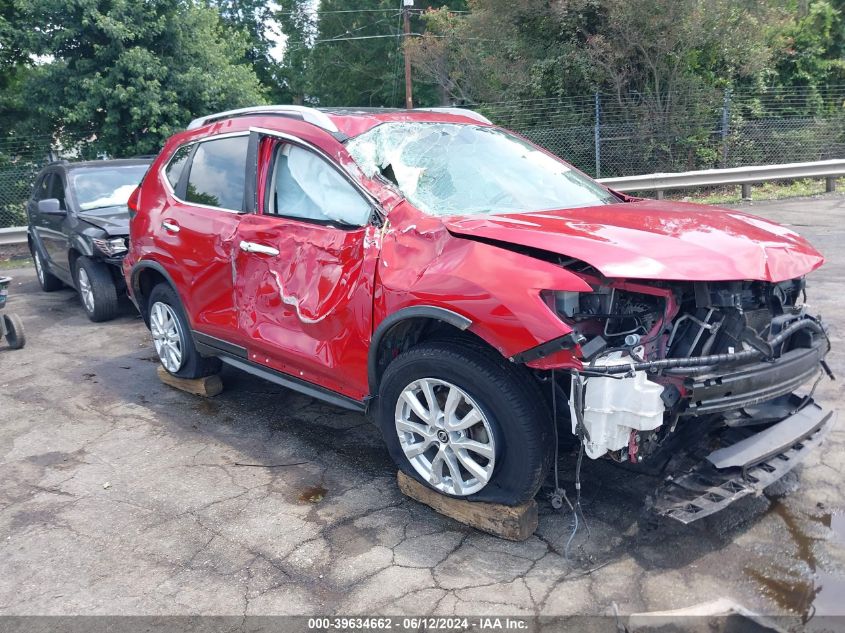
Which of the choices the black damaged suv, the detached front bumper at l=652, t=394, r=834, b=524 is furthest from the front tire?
the black damaged suv

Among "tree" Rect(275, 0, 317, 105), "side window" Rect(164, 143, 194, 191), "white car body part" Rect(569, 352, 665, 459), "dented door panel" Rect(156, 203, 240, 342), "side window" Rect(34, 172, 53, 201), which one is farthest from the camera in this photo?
"tree" Rect(275, 0, 317, 105)

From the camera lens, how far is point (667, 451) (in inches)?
133

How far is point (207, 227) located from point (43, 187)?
6.02 meters

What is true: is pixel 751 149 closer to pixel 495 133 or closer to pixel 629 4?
pixel 629 4

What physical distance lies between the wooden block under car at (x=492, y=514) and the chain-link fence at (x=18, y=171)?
14.2 metres

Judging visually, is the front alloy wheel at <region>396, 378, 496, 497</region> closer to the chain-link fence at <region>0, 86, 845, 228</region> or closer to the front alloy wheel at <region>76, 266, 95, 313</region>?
the front alloy wheel at <region>76, 266, 95, 313</region>

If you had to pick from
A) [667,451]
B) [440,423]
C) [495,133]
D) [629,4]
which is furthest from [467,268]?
[629,4]

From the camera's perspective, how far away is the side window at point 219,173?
175 inches

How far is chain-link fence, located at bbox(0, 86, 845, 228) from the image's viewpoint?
14.9 meters

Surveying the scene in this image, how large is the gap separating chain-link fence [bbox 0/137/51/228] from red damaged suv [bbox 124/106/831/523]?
489 inches

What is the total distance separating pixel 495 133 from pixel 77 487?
3.28m

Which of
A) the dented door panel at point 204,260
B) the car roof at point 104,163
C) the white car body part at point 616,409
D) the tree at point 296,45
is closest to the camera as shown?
the white car body part at point 616,409

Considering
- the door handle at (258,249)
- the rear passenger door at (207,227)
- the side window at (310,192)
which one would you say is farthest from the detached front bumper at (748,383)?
the rear passenger door at (207,227)

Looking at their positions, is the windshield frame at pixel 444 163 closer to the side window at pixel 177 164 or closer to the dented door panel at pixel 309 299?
the dented door panel at pixel 309 299
